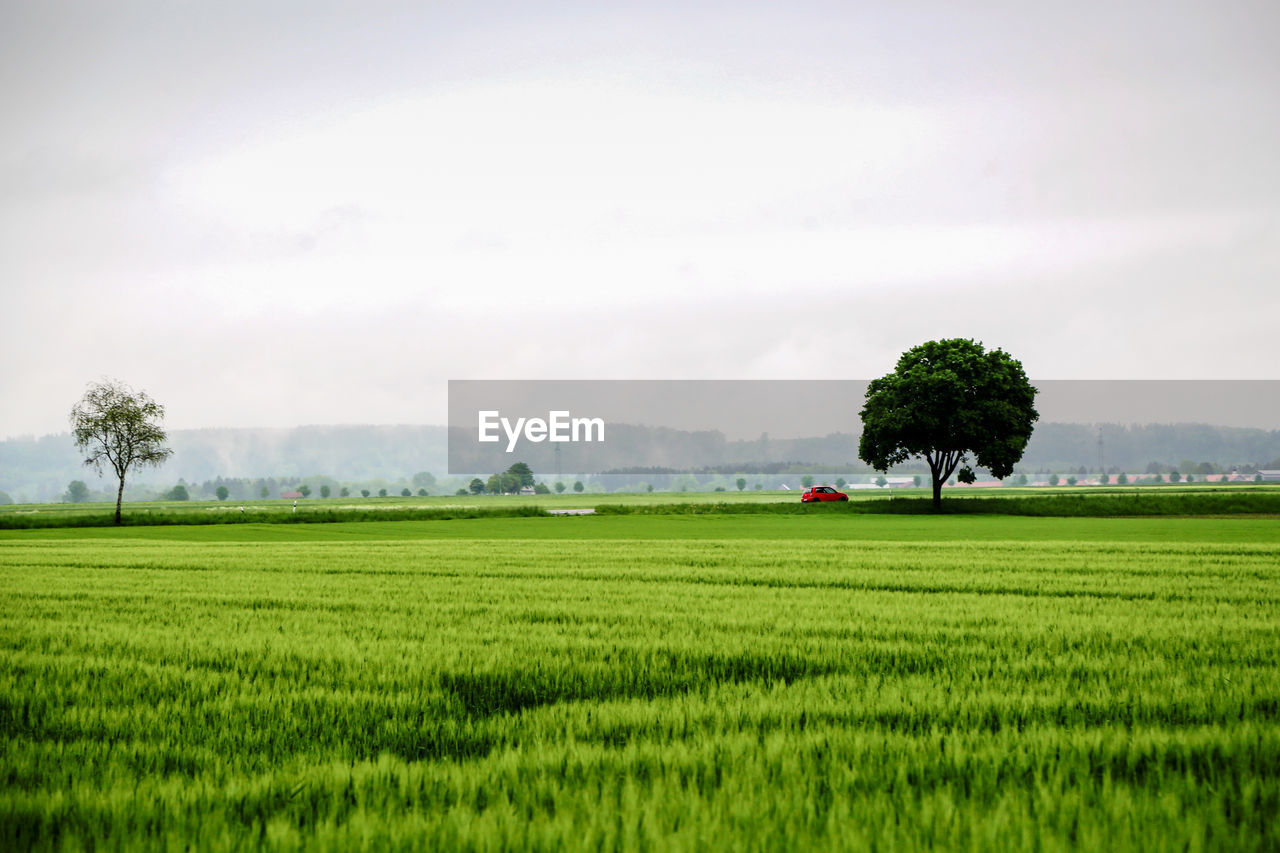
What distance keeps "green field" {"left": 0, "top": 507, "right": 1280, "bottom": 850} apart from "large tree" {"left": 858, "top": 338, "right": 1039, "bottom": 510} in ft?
175

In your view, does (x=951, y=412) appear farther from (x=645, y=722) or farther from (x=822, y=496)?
(x=645, y=722)

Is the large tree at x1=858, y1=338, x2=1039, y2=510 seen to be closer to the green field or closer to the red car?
the red car

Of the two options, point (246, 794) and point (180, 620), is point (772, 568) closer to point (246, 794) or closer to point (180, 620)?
point (180, 620)

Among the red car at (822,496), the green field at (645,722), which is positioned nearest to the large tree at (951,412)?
the red car at (822,496)

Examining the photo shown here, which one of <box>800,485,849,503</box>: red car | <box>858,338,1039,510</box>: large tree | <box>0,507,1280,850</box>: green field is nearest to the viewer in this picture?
<box>0,507,1280,850</box>: green field

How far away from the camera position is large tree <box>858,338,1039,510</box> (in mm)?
65562

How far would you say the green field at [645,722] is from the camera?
425 cm

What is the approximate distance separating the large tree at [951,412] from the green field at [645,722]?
53342 millimetres

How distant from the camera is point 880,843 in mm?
3896

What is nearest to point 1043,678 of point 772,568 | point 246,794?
point 246,794

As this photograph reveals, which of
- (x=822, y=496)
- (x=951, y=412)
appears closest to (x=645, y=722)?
(x=951, y=412)

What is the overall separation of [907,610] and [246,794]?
9878mm

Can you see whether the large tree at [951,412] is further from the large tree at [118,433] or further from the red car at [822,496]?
the large tree at [118,433]

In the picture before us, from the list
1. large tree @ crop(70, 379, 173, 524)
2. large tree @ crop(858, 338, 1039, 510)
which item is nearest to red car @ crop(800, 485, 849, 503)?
large tree @ crop(858, 338, 1039, 510)
